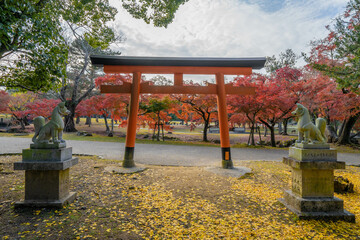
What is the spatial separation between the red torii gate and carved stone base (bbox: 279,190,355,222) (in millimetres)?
3262

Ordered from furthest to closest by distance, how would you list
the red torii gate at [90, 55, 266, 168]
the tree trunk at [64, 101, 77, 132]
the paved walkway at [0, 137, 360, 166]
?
1. the tree trunk at [64, 101, 77, 132]
2. the paved walkway at [0, 137, 360, 166]
3. the red torii gate at [90, 55, 266, 168]

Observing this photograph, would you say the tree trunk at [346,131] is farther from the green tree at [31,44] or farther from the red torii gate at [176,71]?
the green tree at [31,44]

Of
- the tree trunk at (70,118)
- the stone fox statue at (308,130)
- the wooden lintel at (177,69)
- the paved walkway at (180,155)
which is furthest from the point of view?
A: the tree trunk at (70,118)

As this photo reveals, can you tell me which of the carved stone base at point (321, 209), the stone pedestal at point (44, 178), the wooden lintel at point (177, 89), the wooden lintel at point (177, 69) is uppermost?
the wooden lintel at point (177, 69)

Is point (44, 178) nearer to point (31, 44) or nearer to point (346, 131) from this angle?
point (31, 44)

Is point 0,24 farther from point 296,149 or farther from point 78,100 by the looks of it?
point 78,100

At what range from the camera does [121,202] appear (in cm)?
406

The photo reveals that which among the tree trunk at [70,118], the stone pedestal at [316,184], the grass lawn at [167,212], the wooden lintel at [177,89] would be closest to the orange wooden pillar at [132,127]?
the wooden lintel at [177,89]

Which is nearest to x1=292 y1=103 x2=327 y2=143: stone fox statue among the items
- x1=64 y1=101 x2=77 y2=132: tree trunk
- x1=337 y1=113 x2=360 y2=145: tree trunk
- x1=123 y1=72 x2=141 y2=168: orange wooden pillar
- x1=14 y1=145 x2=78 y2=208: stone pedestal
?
x1=14 y1=145 x2=78 y2=208: stone pedestal

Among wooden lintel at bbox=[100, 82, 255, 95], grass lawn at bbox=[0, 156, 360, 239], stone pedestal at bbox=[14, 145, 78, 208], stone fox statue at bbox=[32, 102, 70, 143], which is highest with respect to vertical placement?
wooden lintel at bbox=[100, 82, 255, 95]

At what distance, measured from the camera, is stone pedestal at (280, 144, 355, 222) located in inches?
137

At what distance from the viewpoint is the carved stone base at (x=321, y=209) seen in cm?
341

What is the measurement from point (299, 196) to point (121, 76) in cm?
1458

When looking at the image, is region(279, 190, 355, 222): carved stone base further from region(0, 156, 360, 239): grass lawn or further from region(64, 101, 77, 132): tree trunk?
region(64, 101, 77, 132): tree trunk
